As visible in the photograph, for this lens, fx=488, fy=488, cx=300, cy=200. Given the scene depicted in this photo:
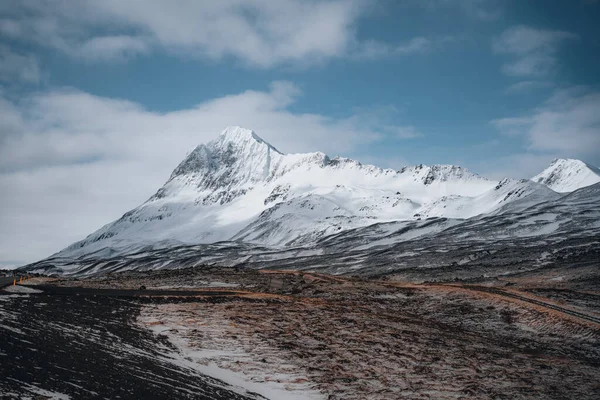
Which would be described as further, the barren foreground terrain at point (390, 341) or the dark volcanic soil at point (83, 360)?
the barren foreground terrain at point (390, 341)

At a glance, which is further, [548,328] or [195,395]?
[548,328]

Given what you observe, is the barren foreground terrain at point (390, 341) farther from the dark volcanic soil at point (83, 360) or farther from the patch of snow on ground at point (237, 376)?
the dark volcanic soil at point (83, 360)

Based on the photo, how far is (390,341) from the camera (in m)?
26.4

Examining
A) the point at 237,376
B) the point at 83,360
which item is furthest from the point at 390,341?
the point at 83,360

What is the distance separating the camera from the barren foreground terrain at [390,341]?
20.1 m

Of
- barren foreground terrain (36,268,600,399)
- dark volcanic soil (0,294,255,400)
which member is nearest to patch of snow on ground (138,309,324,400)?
barren foreground terrain (36,268,600,399)

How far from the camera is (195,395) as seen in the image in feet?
49.5

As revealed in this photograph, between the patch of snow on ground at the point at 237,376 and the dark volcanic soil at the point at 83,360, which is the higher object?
the dark volcanic soil at the point at 83,360

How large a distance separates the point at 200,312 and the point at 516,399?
18.0 m

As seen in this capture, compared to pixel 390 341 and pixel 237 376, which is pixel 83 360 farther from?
pixel 390 341

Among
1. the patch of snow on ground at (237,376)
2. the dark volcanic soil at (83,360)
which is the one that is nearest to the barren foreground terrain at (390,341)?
the patch of snow on ground at (237,376)

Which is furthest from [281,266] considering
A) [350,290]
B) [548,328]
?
[548,328]

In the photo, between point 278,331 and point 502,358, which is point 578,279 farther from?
point 278,331

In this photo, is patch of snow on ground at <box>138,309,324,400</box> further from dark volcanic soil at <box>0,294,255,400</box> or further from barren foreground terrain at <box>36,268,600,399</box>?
dark volcanic soil at <box>0,294,255,400</box>
